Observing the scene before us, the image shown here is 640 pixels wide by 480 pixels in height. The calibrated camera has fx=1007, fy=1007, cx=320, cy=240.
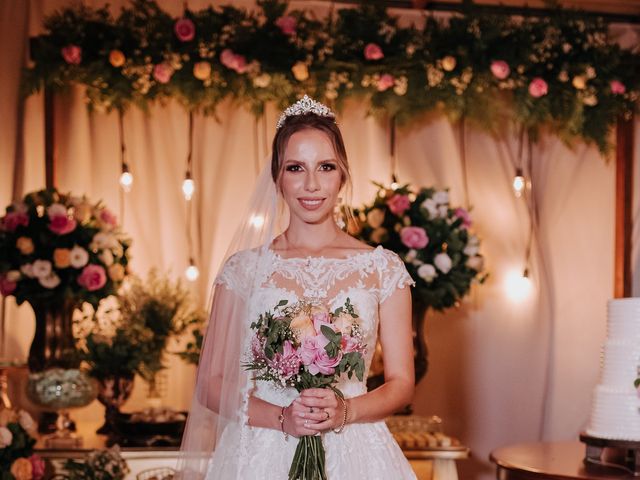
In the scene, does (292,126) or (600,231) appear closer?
(292,126)

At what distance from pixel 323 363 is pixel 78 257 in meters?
2.56

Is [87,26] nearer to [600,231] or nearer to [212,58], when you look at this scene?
[212,58]

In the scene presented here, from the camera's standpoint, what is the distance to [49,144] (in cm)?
580

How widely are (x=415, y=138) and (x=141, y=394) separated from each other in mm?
2311

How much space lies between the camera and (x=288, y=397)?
3.15 m

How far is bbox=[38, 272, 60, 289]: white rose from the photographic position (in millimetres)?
4902

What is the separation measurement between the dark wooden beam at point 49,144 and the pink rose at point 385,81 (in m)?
1.88

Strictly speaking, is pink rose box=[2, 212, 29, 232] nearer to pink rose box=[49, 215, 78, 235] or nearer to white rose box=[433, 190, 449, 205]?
pink rose box=[49, 215, 78, 235]

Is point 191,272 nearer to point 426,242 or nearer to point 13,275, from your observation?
point 13,275

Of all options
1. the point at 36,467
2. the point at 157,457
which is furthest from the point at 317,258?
the point at 157,457

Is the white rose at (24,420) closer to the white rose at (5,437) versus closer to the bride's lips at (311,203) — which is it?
the white rose at (5,437)

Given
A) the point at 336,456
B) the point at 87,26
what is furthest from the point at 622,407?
the point at 87,26

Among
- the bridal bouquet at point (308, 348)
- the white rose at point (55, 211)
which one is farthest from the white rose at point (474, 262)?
the bridal bouquet at point (308, 348)

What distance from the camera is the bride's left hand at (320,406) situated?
2773 millimetres
